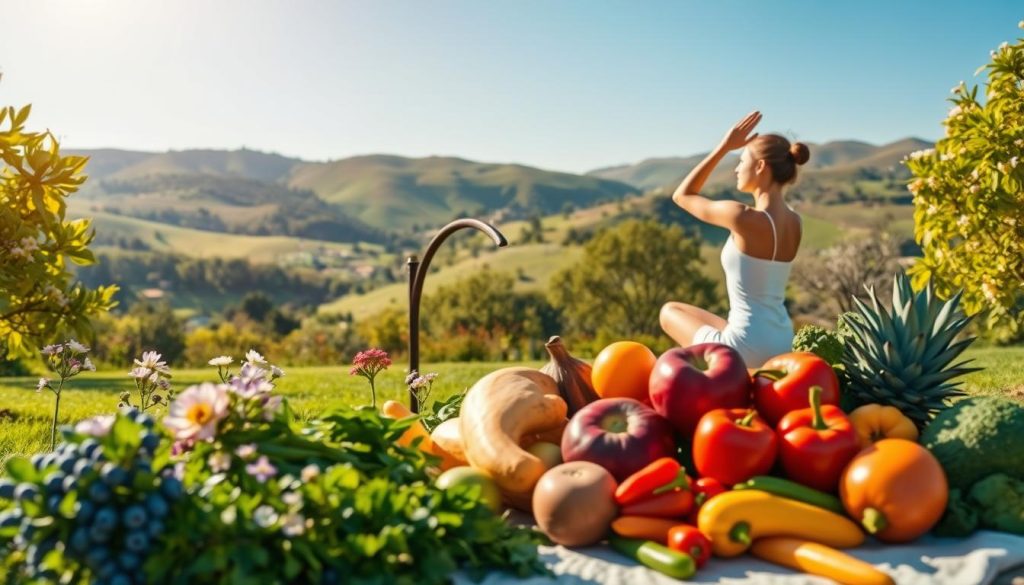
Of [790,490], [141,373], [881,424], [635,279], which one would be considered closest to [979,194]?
[881,424]

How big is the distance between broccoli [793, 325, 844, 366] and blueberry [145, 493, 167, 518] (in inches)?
146

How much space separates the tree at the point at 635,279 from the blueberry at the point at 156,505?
Answer: 172ft

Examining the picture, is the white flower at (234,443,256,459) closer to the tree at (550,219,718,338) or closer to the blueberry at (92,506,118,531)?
the blueberry at (92,506,118,531)

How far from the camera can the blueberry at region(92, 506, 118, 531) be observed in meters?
2.80

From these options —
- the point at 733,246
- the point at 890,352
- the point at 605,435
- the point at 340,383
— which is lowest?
the point at 340,383

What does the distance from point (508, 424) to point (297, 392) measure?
29.0 ft

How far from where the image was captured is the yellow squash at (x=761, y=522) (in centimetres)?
367

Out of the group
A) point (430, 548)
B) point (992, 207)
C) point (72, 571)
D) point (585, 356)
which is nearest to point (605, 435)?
point (430, 548)

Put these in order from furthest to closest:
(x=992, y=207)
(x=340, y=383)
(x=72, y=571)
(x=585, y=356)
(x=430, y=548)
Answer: (x=585, y=356)
(x=340, y=383)
(x=992, y=207)
(x=430, y=548)
(x=72, y=571)

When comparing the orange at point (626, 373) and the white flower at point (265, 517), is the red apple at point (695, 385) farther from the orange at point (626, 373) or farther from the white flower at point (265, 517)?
the white flower at point (265, 517)

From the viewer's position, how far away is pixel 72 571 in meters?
2.94

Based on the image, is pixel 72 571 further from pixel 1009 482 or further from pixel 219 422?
pixel 1009 482

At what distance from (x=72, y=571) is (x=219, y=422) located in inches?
26.8

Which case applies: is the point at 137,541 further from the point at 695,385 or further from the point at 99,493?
the point at 695,385
